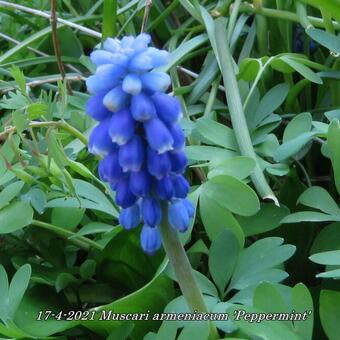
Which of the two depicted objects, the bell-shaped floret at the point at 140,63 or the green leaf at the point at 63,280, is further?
the green leaf at the point at 63,280

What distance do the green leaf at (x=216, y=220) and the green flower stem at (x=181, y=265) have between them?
121mm

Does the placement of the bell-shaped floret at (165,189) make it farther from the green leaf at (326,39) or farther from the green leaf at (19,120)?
the green leaf at (326,39)

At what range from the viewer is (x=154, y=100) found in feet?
2.06

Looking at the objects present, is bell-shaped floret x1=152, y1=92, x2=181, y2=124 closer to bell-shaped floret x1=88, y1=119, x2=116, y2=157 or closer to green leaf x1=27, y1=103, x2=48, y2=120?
bell-shaped floret x1=88, y1=119, x2=116, y2=157

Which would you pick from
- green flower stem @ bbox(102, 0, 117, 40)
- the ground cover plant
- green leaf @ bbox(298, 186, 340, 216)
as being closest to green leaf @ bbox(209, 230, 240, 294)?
the ground cover plant

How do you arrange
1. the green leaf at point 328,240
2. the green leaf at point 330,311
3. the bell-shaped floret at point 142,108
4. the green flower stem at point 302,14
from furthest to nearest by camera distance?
1. the green flower stem at point 302,14
2. the green leaf at point 328,240
3. the green leaf at point 330,311
4. the bell-shaped floret at point 142,108

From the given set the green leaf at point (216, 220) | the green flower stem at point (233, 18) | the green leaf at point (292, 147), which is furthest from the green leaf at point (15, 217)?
the green flower stem at point (233, 18)

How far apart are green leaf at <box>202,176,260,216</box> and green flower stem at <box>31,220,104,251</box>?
181mm

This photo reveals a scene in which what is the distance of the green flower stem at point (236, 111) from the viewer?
34.0 inches

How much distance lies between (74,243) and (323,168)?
39 centimetres

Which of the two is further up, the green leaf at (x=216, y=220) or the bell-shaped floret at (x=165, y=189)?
the bell-shaped floret at (x=165, y=189)

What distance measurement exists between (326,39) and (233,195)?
321 millimetres

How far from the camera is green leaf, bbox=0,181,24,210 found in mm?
849

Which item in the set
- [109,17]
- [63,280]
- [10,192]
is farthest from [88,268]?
[109,17]
